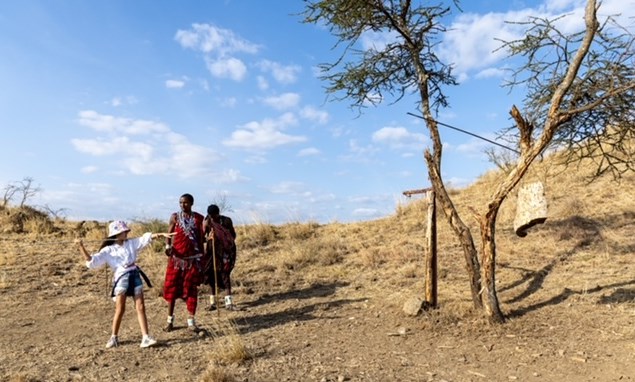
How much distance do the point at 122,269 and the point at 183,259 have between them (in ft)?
3.34

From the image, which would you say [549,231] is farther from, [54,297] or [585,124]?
[54,297]

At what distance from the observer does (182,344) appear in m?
6.84

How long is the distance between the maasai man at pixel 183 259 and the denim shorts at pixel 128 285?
0.78 metres

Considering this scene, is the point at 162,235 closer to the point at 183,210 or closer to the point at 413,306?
the point at 183,210

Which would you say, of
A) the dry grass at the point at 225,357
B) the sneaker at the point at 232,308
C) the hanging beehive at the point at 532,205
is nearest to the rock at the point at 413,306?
the hanging beehive at the point at 532,205

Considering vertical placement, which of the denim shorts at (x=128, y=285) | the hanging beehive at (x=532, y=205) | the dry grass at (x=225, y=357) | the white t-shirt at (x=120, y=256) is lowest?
the dry grass at (x=225, y=357)

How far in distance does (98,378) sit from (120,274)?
4.47 ft

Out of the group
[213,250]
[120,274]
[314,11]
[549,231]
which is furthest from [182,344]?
[549,231]

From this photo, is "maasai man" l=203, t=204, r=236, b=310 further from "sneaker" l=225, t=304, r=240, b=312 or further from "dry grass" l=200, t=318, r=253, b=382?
"dry grass" l=200, t=318, r=253, b=382

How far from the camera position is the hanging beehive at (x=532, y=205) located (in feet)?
22.4

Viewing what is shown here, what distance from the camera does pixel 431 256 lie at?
7.85 meters

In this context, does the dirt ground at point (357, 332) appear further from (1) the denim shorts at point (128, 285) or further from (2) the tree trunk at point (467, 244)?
(1) the denim shorts at point (128, 285)

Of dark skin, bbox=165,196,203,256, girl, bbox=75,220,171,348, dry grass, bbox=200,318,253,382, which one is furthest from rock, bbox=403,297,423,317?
girl, bbox=75,220,171,348

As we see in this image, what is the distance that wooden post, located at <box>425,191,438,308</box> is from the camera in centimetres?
782
